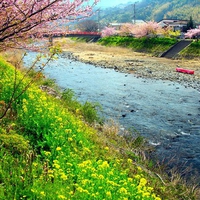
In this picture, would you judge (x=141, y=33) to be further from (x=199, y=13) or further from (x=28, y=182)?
(x=199, y=13)

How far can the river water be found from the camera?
12039 mm

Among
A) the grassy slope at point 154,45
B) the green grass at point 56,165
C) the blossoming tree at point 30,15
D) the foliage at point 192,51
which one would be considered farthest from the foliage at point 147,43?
the blossoming tree at point 30,15

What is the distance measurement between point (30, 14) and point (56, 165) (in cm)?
261

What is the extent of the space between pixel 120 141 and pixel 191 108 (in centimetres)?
920

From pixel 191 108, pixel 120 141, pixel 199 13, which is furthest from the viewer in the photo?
pixel 199 13

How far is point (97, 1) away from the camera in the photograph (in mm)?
6273

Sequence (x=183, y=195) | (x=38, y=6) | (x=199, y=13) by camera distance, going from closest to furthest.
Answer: (x=38, y=6)
(x=183, y=195)
(x=199, y=13)

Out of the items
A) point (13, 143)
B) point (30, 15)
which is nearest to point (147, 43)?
point (13, 143)

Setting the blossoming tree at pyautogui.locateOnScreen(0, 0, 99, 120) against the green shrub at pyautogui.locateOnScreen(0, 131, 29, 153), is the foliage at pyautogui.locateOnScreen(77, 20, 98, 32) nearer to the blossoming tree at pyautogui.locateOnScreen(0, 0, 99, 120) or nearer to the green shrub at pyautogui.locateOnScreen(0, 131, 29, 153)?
the blossoming tree at pyautogui.locateOnScreen(0, 0, 99, 120)

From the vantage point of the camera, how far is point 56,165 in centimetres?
450

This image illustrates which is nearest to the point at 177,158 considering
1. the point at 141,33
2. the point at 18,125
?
the point at 18,125

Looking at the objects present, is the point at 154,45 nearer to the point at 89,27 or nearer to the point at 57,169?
the point at 57,169

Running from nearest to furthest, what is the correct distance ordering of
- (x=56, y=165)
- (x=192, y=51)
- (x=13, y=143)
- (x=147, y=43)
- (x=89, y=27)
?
(x=56, y=165) < (x=13, y=143) < (x=192, y=51) < (x=147, y=43) < (x=89, y=27)

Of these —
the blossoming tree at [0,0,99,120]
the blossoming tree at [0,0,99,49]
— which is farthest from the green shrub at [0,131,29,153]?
the blossoming tree at [0,0,99,49]
